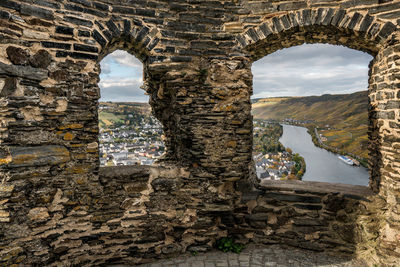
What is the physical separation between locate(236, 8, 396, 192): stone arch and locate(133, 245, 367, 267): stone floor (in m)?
1.38

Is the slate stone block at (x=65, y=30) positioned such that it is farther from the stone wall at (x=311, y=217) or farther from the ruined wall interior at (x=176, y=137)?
the stone wall at (x=311, y=217)

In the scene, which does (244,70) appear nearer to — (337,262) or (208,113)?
(208,113)

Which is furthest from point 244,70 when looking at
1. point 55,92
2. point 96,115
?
point 55,92

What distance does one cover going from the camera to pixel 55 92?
126 inches

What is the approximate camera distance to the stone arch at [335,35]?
11.6ft

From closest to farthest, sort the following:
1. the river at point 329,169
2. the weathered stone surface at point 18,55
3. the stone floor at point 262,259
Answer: the weathered stone surface at point 18,55
the stone floor at point 262,259
the river at point 329,169

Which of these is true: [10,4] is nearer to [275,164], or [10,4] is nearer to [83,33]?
[83,33]

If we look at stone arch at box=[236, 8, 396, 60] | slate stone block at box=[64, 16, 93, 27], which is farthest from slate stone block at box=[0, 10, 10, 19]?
stone arch at box=[236, 8, 396, 60]

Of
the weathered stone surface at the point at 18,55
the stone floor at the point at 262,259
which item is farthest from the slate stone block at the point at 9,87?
the stone floor at the point at 262,259

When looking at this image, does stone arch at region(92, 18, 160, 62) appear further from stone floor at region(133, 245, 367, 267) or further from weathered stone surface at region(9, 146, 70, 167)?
stone floor at region(133, 245, 367, 267)

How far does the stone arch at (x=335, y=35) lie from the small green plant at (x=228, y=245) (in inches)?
95.7

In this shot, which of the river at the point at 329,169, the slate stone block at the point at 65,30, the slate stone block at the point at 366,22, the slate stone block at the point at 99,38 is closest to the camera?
the slate stone block at the point at 65,30

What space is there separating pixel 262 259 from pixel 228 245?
1.90ft

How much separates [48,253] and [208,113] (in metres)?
3.04
